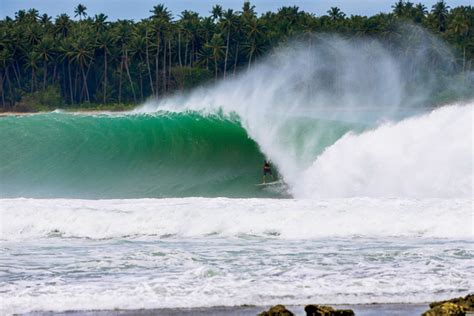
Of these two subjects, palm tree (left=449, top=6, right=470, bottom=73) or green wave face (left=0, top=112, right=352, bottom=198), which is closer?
green wave face (left=0, top=112, right=352, bottom=198)

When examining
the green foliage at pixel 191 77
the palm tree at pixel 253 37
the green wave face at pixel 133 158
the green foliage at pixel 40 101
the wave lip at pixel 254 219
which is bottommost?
the green foliage at pixel 40 101

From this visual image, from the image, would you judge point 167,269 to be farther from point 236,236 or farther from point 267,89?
point 267,89

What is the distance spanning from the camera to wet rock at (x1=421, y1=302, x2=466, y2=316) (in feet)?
32.9

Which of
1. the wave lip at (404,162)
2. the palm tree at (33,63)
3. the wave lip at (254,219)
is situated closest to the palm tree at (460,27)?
the palm tree at (33,63)

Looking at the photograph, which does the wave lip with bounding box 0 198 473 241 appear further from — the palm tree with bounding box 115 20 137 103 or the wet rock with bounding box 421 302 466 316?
the palm tree with bounding box 115 20 137 103

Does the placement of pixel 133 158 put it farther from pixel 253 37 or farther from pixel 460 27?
pixel 460 27

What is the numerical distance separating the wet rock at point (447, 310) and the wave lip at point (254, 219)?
5.60 metres

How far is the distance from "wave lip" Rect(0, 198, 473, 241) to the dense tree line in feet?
215

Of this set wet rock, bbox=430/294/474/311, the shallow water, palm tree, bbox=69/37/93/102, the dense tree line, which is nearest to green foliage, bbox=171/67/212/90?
the dense tree line

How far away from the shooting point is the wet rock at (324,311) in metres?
10.3

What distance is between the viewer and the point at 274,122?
2859 centimetres

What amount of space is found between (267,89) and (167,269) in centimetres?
2318

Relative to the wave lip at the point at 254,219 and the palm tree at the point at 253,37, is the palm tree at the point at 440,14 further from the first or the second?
the wave lip at the point at 254,219

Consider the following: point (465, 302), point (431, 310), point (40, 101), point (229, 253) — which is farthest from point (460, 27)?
point (431, 310)
